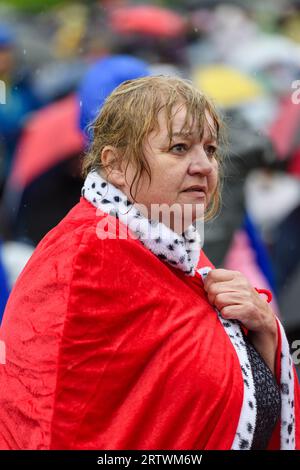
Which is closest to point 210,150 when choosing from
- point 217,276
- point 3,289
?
point 217,276

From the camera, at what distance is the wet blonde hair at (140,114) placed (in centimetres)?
259

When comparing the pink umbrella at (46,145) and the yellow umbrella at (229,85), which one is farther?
the yellow umbrella at (229,85)

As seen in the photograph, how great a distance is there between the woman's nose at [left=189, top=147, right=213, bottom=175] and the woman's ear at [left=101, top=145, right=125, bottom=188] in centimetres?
17

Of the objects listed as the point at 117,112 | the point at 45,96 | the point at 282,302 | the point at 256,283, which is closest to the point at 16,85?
the point at 45,96

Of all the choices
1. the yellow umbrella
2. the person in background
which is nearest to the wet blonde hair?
the person in background

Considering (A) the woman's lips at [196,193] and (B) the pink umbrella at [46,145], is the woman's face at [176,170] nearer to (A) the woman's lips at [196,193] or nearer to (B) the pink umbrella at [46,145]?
(A) the woman's lips at [196,193]

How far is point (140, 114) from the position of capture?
103 inches

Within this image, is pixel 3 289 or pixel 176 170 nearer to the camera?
pixel 176 170

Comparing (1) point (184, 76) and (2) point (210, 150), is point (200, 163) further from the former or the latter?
(1) point (184, 76)

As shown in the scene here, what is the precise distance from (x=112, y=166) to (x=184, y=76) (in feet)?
11.6

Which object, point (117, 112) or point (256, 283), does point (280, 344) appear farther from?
point (256, 283)

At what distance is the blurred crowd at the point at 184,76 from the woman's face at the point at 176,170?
1.22ft

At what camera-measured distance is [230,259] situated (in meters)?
4.75

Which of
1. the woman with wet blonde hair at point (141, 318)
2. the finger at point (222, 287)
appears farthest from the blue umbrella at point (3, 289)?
the finger at point (222, 287)
